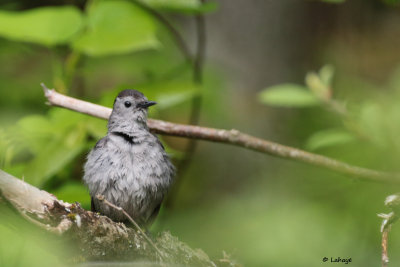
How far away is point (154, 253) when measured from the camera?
2564mm

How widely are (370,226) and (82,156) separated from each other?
7.57 ft

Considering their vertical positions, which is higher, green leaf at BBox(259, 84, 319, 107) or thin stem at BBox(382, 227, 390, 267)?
green leaf at BBox(259, 84, 319, 107)

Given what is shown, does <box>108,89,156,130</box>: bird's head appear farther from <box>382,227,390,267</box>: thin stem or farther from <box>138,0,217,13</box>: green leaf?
<box>382,227,390,267</box>: thin stem

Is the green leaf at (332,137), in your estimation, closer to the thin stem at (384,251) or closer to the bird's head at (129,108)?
the thin stem at (384,251)

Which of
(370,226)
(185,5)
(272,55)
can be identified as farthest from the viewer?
(272,55)

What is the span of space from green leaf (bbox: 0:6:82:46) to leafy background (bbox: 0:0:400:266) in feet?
0.04

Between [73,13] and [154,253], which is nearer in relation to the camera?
[154,253]

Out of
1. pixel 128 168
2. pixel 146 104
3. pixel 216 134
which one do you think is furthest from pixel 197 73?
pixel 128 168

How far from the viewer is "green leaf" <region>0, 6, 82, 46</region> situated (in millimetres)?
3436

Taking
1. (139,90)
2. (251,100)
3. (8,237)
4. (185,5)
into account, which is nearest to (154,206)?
(139,90)

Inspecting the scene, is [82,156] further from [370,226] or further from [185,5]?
[370,226]

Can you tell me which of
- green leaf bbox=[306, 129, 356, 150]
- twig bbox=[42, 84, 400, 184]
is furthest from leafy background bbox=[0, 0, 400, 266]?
twig bbox=[42, 84, 400, 184]

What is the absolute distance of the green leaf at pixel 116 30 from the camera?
133 inches

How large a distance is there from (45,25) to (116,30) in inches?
21.6
